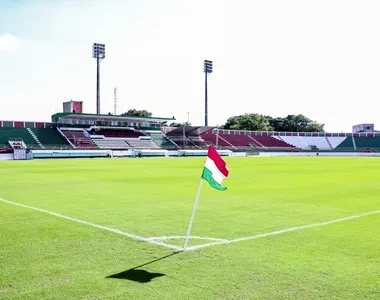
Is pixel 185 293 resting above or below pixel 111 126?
below

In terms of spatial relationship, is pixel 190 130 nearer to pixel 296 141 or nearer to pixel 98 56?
pixel 98 56

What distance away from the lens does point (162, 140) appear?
86500 mm

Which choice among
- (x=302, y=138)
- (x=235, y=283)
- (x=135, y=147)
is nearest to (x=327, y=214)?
(x=235, y=283)

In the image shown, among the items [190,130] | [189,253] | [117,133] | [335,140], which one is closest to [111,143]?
[117,133]

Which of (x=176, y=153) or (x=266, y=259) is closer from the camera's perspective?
(x=266, y=259)

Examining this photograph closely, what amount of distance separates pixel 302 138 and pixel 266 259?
4240 inches

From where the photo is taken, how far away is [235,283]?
5438mm

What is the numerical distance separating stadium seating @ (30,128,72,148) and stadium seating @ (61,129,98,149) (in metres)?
1.40

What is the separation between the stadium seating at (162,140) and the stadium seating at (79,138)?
49.9ft

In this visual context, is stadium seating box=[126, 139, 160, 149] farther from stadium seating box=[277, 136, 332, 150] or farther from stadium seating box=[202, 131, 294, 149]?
stadium seating box=[277, 136, 332, 150]

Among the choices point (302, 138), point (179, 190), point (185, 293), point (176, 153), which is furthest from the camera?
point (302, 138)

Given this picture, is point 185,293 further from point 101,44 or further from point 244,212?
point 101,44

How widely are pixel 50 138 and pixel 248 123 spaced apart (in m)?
72.8

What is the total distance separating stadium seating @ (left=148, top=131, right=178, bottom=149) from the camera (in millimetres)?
83938
